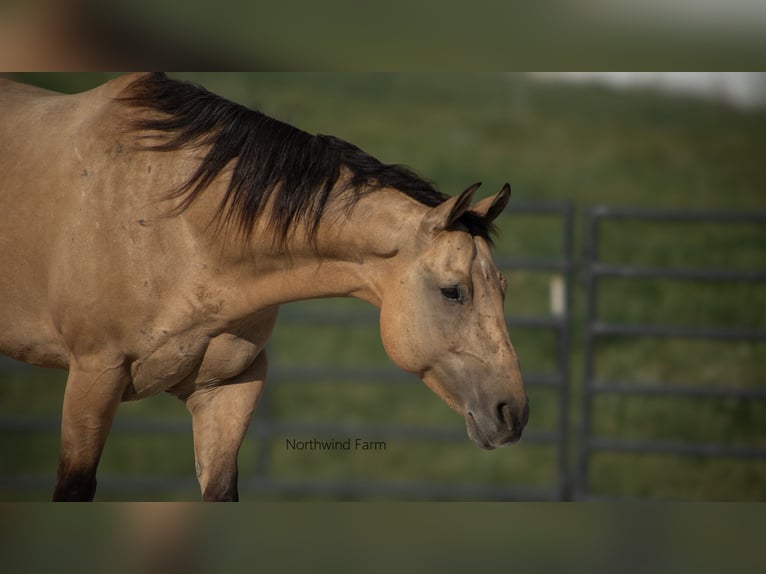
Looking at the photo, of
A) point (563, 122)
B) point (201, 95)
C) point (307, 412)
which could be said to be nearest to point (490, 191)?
point (563, 122)

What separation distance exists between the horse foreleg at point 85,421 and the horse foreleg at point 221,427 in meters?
0.29

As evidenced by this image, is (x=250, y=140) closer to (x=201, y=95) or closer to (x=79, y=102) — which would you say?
(x=201, y=95)

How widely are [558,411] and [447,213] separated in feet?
11.6

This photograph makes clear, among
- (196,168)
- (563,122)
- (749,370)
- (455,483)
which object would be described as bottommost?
(455,483)

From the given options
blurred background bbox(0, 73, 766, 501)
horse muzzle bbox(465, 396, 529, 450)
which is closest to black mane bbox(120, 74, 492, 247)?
horse muzzle bbox(465, 396, 529, 450)

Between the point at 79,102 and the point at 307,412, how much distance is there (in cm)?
381

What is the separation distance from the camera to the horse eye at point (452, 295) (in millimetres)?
2719

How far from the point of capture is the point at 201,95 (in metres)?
3.08

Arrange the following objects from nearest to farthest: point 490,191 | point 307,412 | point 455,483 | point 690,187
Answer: point 455,483
point 307,412
point 490,191
point 690,187

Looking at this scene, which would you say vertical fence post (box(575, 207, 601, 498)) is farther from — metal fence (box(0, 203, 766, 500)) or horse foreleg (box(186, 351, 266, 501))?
horse foreleg (box(186, 351, 266, 501))

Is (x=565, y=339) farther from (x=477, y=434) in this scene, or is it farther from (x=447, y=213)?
(x=447, y=213)

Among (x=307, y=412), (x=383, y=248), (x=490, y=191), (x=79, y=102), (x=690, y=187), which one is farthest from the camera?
(x=690, y=187)

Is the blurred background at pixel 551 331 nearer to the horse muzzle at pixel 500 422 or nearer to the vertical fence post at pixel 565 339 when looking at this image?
the vertical fence post at pixel 565 339

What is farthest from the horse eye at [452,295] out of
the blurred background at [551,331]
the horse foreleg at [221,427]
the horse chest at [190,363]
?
the blurred background at [551,331]
